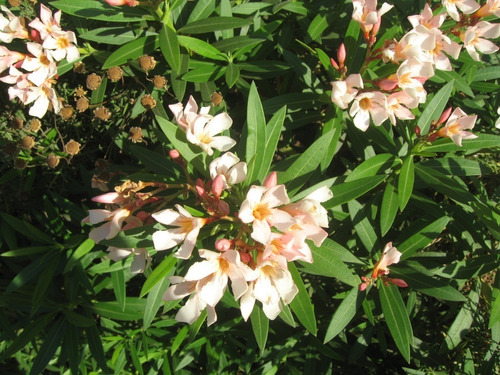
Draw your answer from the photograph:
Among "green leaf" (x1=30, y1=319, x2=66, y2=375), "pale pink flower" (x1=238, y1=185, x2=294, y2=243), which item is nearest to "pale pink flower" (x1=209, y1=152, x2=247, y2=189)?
"pale pink flower" (x1=238, y1=185, x2=294, y2=243)

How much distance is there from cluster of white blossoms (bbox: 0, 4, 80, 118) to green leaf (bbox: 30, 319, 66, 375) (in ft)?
4.31

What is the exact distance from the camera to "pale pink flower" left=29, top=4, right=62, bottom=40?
1.94 metres

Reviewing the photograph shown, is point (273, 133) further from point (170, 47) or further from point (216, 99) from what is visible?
point (170, 47)

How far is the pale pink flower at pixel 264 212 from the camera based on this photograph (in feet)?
4.23

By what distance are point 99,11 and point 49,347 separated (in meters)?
1.96

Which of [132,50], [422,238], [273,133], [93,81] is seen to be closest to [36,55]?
[93,81]

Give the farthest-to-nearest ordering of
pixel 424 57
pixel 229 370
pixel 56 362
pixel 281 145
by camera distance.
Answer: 1. pixel 56 362
2. pixel 229 370
3. pixel 281 145
4. pixel 424 57

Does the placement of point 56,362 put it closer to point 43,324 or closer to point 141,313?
point 43,324

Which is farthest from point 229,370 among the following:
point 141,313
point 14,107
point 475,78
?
point 475,78

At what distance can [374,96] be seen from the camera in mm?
1708

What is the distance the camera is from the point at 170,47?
6.55ft

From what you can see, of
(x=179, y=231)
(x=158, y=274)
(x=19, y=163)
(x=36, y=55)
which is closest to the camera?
(x=179, y=231)

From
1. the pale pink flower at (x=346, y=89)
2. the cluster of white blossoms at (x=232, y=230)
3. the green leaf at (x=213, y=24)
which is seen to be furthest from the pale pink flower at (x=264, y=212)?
the green leaf at (x=213, y=24)

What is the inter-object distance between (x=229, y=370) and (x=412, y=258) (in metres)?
1.43
